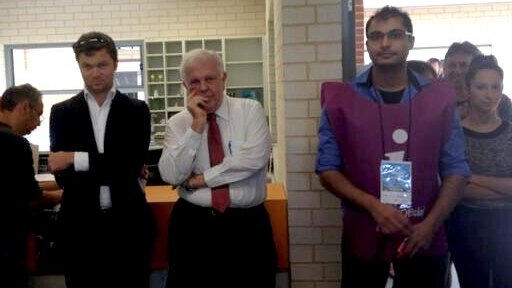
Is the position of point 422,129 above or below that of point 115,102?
below

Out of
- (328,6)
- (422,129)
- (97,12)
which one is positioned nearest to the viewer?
(422,129)

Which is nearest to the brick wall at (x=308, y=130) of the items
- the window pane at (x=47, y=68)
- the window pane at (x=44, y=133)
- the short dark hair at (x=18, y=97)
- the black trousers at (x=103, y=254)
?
the black trousers at (x=103, y=254)

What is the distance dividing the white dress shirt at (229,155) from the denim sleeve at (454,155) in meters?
0.76

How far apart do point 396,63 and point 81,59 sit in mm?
1323

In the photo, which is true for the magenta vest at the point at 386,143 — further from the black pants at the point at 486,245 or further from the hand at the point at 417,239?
the black pants at the point at 486,245

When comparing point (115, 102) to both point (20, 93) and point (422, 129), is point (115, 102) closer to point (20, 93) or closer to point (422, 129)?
point (20, 93)

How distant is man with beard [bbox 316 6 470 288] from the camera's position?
192cm

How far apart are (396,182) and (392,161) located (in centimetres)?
8

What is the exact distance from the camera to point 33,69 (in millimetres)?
9141

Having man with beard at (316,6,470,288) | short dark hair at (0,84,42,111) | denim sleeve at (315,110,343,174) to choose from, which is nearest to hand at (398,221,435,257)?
man with beard at (316,6,470,288)

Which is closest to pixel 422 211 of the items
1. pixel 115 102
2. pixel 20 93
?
pixel 115 102

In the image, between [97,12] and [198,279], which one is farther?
[97,12]

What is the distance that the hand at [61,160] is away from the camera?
2.13m

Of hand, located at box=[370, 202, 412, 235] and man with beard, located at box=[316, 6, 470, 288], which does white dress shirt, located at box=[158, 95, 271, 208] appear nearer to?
man with beard, located at box=[316, 6, 470, 288]
